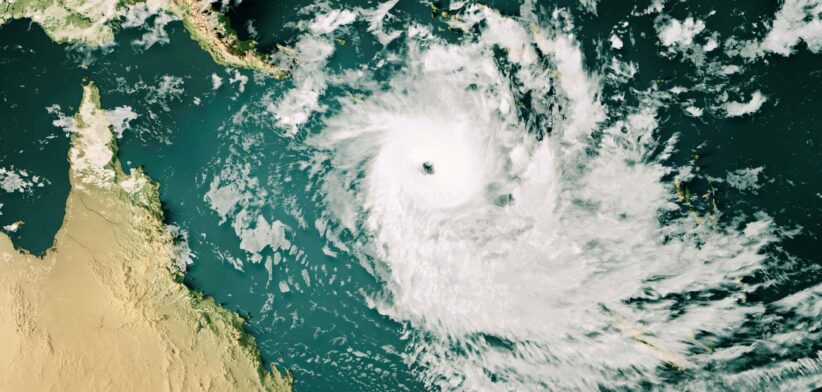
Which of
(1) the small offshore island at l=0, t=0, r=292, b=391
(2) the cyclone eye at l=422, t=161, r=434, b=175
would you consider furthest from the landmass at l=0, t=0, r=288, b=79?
(2) the cyclone eye at l=422, t=161, r=434, b=175

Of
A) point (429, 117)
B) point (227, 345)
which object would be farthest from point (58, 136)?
point (429, 117)

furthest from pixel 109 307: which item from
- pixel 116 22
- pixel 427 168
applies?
pixel 427 168

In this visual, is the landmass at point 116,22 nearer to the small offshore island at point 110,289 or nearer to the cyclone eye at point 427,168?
the small offshore island at point 110,289

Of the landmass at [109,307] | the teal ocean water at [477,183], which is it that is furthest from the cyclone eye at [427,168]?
the landmass at [109,307]

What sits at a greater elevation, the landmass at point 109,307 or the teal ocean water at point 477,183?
the teal ocean water at point 477,183

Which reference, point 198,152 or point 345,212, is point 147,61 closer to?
point 198,152

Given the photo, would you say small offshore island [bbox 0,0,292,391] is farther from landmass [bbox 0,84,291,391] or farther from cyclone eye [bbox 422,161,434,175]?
cyclone eye [bbox 422,161,434,175]

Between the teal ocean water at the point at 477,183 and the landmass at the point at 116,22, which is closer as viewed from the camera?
the teal ocean water at the point at 477,183
